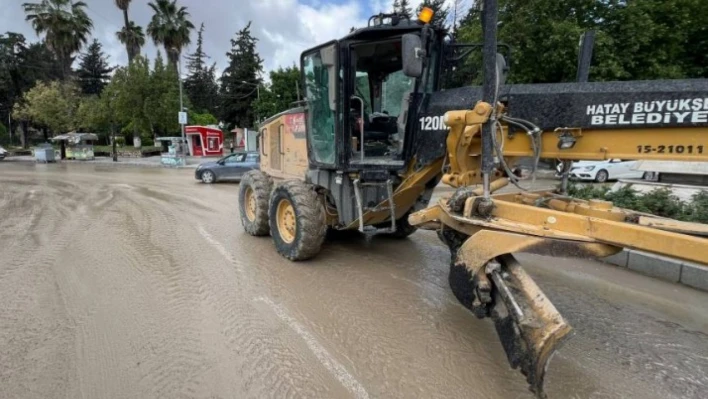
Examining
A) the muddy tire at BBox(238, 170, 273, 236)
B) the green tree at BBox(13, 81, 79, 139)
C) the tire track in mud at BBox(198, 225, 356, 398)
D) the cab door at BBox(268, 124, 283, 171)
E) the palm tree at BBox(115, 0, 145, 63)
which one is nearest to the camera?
the tire track in mud at BBox(198, 225, 356, 398)

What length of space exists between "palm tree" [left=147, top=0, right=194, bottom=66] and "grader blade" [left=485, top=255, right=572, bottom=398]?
4833 cm

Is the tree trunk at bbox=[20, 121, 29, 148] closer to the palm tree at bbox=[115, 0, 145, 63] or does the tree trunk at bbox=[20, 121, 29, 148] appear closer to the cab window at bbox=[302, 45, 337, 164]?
the palm tree at bbox=[115, 0, 145, 63]

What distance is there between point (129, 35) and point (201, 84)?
960 inches

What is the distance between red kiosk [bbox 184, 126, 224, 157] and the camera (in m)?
36.4

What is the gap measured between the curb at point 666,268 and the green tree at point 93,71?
72192 mm

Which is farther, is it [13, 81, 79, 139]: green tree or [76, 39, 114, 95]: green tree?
[76, 39, 114, 95]: green tree

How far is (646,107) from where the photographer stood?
107 inches

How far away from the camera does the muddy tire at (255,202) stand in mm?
7125

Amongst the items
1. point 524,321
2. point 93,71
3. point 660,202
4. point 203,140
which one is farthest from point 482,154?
point 93,71

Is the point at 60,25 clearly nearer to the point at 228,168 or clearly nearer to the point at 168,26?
the point at 168,26

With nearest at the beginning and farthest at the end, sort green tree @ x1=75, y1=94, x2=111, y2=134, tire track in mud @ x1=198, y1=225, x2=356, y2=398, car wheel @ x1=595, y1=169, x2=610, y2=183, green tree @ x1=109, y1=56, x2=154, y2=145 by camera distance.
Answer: tire track in mud @ x1=198, y1=225, x2=356, y2=398
car wheel @ x1=595, y1=169, x2=610, y2=183
green tree @ x1=109, y1=56, x2=154, y2=145
green tree @ x1=75, y1=94, x2=111, y2=134

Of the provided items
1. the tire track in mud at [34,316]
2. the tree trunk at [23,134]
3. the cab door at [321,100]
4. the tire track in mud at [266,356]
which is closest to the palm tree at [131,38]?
the tree trunk at [23,134]

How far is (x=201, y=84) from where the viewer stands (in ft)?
219

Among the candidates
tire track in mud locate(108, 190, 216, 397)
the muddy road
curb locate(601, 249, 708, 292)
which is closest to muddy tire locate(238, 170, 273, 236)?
the muddy road
